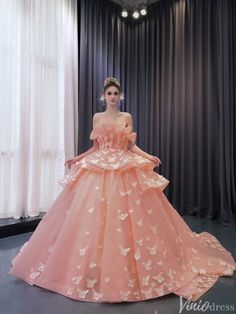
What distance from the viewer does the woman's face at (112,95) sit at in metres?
2.16

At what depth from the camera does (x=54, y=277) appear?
1.61m

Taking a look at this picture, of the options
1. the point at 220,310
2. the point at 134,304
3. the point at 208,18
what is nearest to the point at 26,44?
the point at 208,18

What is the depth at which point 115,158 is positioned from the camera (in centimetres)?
194

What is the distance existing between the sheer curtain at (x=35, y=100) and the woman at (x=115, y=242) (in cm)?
123

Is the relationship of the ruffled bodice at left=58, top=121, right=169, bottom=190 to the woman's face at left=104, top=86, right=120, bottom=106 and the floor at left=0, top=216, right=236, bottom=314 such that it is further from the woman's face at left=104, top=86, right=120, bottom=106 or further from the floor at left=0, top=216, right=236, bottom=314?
the floor at left=0, top=216, right=236, bottom=314

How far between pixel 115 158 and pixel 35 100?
1699 millimetres

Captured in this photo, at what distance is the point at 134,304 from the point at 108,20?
3966mm

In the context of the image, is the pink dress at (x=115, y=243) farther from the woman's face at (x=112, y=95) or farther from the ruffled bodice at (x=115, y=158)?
the woman's face at (x=112, y=95)

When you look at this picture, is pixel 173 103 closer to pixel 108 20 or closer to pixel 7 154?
pixel 108 20

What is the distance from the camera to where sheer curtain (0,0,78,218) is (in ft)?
9.71

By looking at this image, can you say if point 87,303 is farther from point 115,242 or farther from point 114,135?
point 114,135

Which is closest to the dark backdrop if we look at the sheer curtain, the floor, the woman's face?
the sheer curtain

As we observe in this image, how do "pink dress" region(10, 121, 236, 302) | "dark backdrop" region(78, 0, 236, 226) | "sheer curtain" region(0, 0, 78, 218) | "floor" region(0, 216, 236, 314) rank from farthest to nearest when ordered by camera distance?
"dark backdrop" region(78, 0, 236, 226)
"sheer curtain" region(0, 0, 78, 218)
"pink dress" region(10, 121, 236, 302)
"floor" region(0, 216, 236, 314)

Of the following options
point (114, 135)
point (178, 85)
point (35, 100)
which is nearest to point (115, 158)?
point (114, 135)
